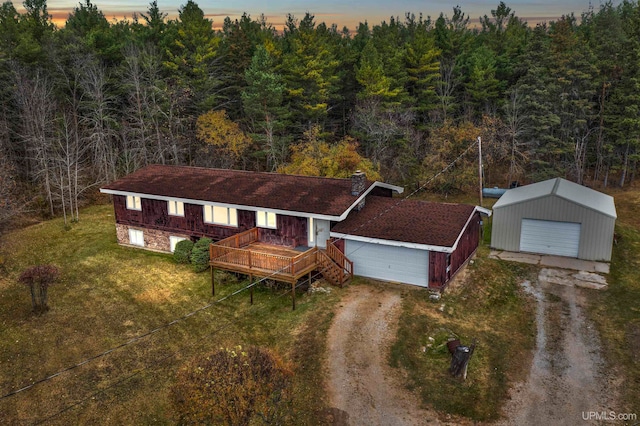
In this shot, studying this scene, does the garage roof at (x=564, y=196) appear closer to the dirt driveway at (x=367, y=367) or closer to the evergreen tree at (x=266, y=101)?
the dirt driveway at (x=367, y=367)

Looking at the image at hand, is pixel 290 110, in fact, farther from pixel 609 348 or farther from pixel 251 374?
pixel 251 374

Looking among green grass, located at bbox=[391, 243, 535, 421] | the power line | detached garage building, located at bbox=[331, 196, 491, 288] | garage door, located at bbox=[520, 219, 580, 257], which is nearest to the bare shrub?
the power line

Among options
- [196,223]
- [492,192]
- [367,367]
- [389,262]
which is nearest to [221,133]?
[196,223]

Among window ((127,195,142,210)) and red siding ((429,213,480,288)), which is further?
window ((127,195,142,210))

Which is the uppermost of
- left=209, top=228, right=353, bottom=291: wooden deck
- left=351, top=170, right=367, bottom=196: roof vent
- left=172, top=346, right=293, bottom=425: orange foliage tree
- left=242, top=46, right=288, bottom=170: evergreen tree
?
left=242, top=46, right=288, bottom=170: evergreen tree

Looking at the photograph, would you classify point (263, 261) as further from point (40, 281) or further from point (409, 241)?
point (40, 281)

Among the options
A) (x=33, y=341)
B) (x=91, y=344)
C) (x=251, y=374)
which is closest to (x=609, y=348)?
(x=251, y=374)

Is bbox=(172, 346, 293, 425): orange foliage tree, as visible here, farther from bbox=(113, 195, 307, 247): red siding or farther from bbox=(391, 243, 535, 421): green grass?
bbox=(113, 195, 307, 247): red siding
